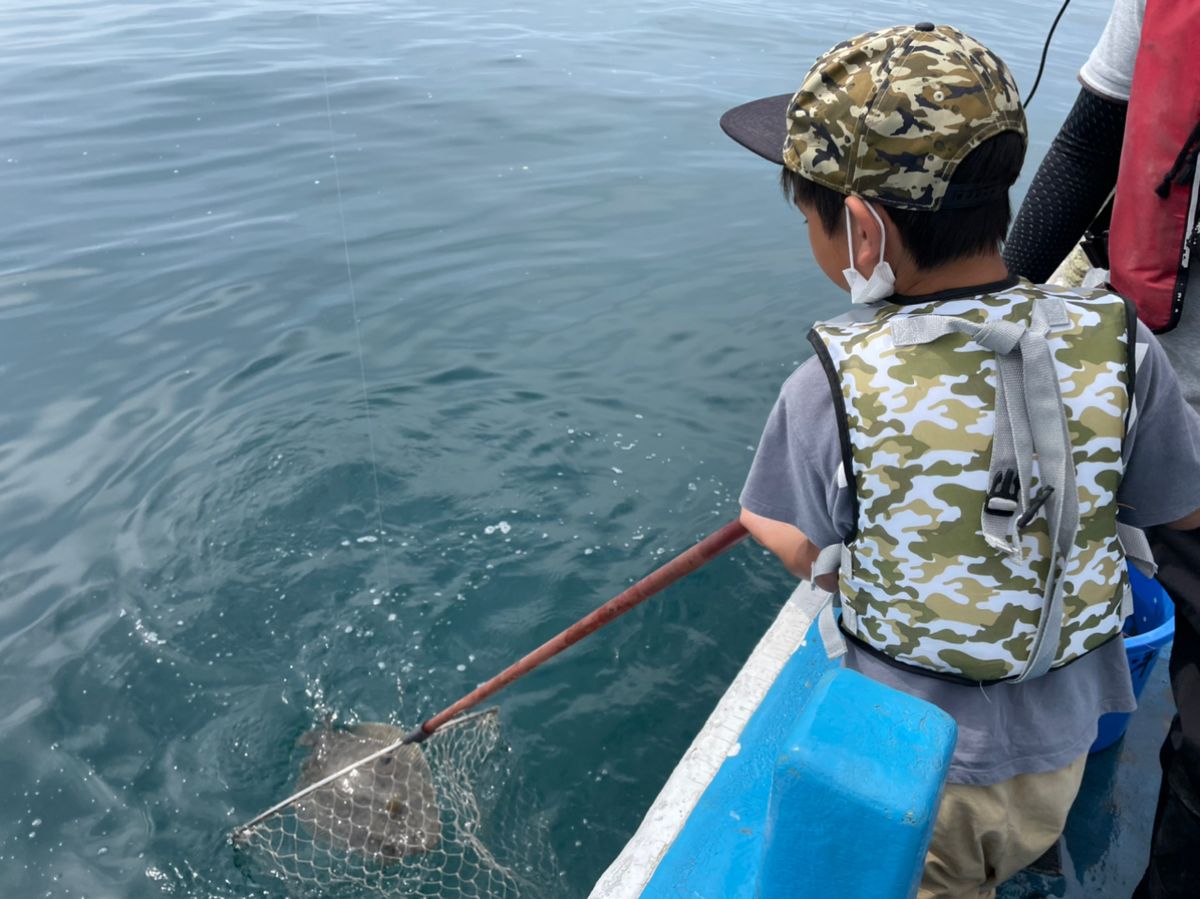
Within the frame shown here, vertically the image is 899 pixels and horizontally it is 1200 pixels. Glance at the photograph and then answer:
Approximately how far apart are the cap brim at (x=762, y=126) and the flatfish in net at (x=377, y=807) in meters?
2.62

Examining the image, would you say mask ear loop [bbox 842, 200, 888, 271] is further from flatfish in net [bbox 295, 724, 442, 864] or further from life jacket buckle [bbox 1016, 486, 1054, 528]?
flatfish in net [bbox 295, 724, 442, 864]

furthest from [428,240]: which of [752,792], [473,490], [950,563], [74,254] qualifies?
[950,563]

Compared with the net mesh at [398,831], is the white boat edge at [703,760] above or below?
above

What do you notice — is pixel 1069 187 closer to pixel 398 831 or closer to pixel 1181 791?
pixel 1181 791

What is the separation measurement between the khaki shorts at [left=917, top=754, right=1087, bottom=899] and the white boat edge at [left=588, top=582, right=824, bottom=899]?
0.69 meters

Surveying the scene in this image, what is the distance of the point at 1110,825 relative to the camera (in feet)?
9.21

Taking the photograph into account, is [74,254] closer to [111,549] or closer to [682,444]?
[111,549]

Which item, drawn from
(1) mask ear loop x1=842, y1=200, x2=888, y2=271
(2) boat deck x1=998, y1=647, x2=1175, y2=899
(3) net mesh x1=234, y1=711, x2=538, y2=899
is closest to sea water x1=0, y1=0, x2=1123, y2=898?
(3) net mesh x1=234, y1=711, x2=538, y2=899

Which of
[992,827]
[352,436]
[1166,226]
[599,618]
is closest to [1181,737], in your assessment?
[992,827]

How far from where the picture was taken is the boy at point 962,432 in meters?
1.57

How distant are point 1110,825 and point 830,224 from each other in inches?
85.6

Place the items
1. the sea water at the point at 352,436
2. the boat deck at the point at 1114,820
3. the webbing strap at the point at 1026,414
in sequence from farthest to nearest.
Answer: the sea water at the point at 352,436 < the boat deck at the point at 1114,820 < the webbing strap at the point at 1026,414

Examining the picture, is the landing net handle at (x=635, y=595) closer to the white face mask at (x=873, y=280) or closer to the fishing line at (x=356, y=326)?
the white face mask at (x=873, y=280)

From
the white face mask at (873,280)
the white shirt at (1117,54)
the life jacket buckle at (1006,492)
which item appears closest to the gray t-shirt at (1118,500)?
the white face mask at (873,280)
